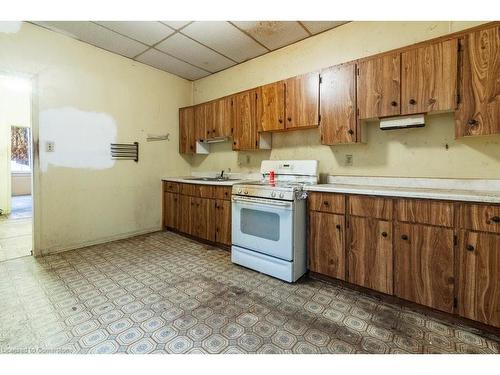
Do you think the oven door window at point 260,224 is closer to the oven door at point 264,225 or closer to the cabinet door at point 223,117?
the oven door at point 264,225

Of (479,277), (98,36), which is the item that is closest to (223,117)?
(98,36)

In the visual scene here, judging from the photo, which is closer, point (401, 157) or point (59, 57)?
point (401, 157)

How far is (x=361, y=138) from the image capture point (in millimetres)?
2570

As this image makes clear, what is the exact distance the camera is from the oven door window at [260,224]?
2579 mm

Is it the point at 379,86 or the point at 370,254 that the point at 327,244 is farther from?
the point at 379,86

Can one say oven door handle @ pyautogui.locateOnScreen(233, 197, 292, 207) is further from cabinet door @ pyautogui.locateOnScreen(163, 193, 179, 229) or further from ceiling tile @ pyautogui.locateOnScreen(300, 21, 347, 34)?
ceiling tile @ pyautogui.locateOnScreen(300, 21, 347, 34)

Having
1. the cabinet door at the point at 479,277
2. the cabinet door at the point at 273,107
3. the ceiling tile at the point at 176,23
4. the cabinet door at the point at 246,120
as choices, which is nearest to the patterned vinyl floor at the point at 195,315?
the cabinet door at the point at 479,277

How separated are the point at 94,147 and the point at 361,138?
358cm

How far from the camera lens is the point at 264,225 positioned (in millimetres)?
2684

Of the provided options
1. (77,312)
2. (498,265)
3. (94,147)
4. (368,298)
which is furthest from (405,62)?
(94,147)

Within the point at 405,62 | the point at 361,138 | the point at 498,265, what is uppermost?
the point at 405,62

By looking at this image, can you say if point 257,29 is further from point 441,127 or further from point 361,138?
point 441,127

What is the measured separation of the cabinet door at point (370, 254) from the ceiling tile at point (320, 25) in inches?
91.2

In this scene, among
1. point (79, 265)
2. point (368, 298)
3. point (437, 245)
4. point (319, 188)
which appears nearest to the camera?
point (437, 245)
